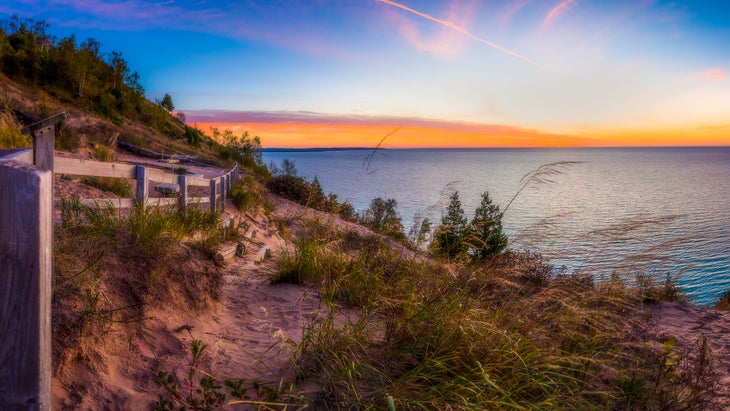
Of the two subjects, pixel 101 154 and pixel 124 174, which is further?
pixel 101 154

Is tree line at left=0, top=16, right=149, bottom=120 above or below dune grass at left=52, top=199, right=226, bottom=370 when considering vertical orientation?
above

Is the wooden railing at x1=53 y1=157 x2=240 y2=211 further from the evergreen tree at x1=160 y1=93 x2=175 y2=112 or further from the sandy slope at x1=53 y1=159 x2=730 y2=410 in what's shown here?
the evergreen tree at x1=160 y1=93 x2=175 y2=112

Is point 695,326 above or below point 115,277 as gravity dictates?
below

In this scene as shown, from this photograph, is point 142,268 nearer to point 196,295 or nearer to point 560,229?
point 196,295

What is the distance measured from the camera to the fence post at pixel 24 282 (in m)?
1.55

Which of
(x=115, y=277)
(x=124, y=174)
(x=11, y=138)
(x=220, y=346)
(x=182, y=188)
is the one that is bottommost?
(x=220, y=346)

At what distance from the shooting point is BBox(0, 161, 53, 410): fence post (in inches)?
61.1

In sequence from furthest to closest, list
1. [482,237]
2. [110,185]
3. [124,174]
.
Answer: [482,237] → [110,185] → [124,174]

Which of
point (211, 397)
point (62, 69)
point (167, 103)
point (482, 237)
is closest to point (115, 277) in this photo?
point (211, 397)

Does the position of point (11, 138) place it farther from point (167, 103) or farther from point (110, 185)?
point (167, 103)

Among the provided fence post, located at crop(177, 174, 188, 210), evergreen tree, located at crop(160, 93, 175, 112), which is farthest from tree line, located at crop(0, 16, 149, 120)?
fence post, located at crop(177, 174, 188, 210)

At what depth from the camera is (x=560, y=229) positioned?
14.5ft

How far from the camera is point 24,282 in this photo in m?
1.60

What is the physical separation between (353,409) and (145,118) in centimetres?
3560
